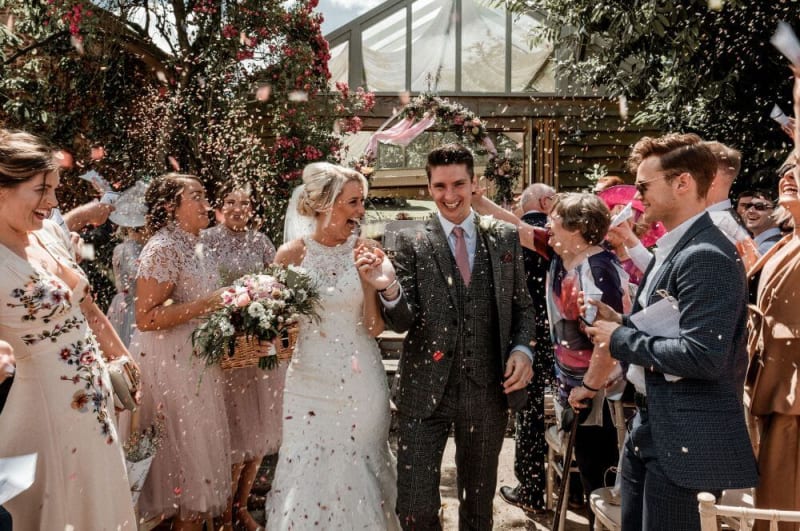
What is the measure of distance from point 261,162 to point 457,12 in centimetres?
400

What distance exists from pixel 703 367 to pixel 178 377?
2619mm

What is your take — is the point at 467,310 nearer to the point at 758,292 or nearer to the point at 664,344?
the point at 664,344

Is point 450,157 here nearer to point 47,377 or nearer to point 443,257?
point 443,257

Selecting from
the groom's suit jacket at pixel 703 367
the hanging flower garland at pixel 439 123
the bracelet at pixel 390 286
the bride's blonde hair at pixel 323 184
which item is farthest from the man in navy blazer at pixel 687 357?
the hanging flower garland at pixel 439 123

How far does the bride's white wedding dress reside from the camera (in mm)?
2871

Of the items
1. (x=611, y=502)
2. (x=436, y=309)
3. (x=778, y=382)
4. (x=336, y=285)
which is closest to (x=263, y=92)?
(x=336, y=285)

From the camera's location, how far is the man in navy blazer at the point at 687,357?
76.7 inches

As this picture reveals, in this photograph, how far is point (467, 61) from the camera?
9.17m

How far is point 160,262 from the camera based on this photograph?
3.32m

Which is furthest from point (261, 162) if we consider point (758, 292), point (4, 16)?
point (758, 292)

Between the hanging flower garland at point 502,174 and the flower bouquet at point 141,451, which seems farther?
the hanging flower garland at point 502,174

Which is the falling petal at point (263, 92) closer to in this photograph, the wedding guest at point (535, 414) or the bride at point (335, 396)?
the wedding guest at point (535, 414)

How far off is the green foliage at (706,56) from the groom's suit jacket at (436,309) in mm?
2957

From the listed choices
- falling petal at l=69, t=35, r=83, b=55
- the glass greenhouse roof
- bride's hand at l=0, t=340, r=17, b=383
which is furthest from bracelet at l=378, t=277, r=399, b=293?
the glass greenhouse roof
